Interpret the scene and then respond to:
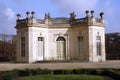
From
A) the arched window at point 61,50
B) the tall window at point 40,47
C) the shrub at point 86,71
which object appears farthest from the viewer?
the arched window at point 61,50

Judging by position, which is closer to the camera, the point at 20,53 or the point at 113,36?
the point at 20,53

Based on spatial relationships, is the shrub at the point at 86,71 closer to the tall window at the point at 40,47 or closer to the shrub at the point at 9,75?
the shrub at the point at 9,75

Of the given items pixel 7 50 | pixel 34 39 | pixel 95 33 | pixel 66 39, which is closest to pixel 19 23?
pixel 34 39

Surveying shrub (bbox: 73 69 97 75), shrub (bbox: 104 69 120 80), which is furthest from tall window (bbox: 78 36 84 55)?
shrub (bbox: 104 69 120 80)

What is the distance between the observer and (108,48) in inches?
1988

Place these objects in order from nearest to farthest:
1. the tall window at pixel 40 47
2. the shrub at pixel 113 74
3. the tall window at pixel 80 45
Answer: the shrub at pixel 113 74, the tall window at pixel 80 45, the tall window at pixel 40 47

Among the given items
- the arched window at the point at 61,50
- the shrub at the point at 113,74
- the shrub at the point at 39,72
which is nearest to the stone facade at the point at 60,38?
the arched window at the point at 61,50

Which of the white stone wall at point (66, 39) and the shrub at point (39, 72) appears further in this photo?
the white stone wall at point (66, 39)

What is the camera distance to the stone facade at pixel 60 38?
124ft

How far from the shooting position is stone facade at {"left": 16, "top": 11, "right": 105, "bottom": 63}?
124ft

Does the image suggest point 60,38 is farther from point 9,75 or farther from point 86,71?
point 9,75

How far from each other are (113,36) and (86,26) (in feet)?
44.8

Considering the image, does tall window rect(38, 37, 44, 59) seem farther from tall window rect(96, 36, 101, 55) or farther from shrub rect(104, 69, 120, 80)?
shrub rect(104, 69, 120, 80)

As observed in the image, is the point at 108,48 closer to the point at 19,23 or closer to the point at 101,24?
the point at 101,24
